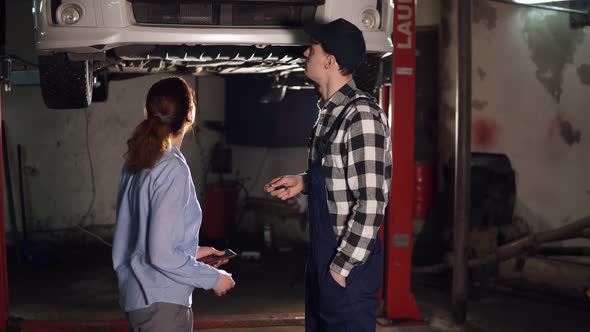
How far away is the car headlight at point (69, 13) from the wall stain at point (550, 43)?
4385mm

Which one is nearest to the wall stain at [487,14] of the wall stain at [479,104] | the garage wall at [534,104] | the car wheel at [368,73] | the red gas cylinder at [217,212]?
the garage wall at [534,104]

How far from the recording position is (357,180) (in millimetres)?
2318

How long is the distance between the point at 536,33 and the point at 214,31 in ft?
12.8

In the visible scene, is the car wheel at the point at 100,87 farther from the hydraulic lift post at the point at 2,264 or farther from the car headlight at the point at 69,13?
the car headlight at the point at 69,13

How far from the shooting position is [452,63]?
6191 mm

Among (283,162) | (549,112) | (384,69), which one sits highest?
(384,69)

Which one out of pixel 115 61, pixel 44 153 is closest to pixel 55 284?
pixel 44 153

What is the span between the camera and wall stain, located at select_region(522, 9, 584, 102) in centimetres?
584

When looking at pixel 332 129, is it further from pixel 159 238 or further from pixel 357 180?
pixel 159 238

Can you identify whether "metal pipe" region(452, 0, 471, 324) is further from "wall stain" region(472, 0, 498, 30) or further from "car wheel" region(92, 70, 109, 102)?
"car wheel" region(92, 70, 109, 102)

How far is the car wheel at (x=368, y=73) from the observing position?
372cm

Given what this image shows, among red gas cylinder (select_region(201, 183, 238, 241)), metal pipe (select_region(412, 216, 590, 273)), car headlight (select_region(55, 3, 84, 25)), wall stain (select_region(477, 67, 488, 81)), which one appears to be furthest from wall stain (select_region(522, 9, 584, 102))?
car headlight (select_region(55, 3, 84, 25))

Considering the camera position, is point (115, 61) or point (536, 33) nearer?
point (115, 61)

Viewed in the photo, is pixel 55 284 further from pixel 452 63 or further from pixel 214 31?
pixel 452 63
